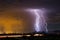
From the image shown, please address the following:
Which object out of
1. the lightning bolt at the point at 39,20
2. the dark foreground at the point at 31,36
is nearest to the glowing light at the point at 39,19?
the lightning bolt at the point at 39,20

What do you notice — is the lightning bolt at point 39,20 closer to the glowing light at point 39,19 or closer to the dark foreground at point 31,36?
the glowing light at point 39,19

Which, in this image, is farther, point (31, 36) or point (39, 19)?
point (39, 19)

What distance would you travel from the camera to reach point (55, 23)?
1563mm

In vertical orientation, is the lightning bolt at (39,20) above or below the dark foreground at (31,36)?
above

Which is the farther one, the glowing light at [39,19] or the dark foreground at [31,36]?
the glowing light at [39,19]

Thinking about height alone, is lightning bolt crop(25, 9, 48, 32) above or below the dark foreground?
above

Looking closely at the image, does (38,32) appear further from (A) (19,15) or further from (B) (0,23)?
(B) (0,23)

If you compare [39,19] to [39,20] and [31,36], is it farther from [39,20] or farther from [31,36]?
[31,36]

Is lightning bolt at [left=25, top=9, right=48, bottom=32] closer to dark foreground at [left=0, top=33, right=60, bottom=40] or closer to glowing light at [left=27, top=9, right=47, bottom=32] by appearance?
glowing light at [left=27, top=9, right=47, bottom=32]

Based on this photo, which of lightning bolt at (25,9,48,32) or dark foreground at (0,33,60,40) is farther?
lightning bolt at (25,9,48,32)

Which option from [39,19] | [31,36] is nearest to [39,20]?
[39,19]

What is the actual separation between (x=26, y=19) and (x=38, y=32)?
23 centimetres

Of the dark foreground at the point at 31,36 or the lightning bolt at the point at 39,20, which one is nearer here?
the dark foreground at the point at 31,36

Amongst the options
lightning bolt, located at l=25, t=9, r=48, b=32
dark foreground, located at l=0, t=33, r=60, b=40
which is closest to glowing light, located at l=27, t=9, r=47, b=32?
lightning bolt, located at l=25, t=9, r=48, b=32
